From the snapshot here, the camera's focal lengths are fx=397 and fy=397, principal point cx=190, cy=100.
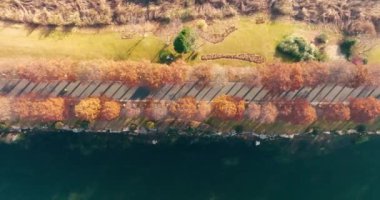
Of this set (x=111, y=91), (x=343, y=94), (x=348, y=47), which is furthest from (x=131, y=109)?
(x=348, y=47)

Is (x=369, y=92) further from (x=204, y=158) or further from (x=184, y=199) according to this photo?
(x=184, y=199)

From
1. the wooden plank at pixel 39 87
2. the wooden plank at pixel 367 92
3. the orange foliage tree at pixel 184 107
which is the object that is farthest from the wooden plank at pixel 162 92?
the wooden plank at pixel 367 92

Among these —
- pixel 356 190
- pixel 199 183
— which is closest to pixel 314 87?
pixel 356 190

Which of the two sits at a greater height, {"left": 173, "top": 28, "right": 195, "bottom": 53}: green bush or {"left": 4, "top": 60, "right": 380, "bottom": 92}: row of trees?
{"left": 173, "top": 28, "right": 195, "bottom": 53}: green bush

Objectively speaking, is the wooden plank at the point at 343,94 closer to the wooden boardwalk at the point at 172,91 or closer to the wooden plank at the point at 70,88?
the wooden boardwalk at the point at 172,91

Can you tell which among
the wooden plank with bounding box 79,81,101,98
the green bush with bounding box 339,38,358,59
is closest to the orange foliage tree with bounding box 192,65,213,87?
the wooden plank with bounding box 79,81,101,98

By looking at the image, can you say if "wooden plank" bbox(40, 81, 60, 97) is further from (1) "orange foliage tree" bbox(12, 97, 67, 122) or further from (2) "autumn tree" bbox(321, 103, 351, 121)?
(2) "autumn tree" bbox(321, 103, 351, 121)
